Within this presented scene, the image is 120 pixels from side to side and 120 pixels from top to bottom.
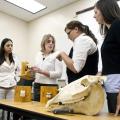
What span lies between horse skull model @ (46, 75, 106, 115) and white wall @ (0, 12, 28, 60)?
2.95 meters

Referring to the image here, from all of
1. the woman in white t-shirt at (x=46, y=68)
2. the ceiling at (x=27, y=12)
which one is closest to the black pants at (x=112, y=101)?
the woman in white t-shirt at (x=46, y=68)

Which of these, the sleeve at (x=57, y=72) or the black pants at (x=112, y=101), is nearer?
the black pants at (x=112, y=101)

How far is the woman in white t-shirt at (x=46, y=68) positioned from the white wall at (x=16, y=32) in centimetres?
192

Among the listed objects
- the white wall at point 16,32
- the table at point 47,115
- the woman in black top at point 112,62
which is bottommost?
the table at point 47,115

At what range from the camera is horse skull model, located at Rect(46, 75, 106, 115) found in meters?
1.14

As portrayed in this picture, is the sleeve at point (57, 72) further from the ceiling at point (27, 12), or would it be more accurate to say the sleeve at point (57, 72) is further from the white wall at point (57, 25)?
the ceiling at point (27, 12)

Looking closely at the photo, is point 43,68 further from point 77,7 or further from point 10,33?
point 10,33

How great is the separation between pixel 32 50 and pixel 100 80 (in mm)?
3154

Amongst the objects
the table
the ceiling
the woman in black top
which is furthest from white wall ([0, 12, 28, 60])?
the woman in black top

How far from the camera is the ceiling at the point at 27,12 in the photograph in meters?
3.56

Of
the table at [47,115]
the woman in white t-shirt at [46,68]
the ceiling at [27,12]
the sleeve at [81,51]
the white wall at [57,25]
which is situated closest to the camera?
the table at [47,115]

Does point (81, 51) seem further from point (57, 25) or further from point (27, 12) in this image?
point (27, 12)

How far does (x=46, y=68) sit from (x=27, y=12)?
2144 mm

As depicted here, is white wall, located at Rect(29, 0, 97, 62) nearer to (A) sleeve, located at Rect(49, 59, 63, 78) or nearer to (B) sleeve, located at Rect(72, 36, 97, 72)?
(A) sleeve, located at Rect(49, 59, 63, 78)
